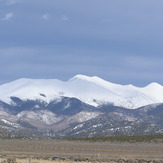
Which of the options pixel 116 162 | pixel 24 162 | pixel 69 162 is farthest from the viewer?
pixel 116 162

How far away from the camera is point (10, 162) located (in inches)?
2088

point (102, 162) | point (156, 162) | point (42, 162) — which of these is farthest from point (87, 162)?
point (156, 162)

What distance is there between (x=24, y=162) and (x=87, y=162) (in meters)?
10.0

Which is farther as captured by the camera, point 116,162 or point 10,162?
point 116,162

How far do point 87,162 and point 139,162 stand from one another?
8.28m

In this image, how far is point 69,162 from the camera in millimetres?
61000

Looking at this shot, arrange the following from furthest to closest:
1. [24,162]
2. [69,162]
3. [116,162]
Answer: [116,162], [69,162], [24,162]

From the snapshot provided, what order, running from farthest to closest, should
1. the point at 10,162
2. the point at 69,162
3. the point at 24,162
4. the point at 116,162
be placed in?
the point at 116,162
the point at 69,162
the point at 24,162
the point at 10,162

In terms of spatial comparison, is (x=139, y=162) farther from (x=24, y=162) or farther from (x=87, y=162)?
(x=24, y=162)

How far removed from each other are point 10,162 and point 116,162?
59.9 feet

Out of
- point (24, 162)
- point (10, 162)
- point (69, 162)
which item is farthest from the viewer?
point (69, 162)

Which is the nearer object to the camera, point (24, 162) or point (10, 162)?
point (10, 162)

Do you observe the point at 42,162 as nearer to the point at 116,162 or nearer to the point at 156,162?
the point at 116,162

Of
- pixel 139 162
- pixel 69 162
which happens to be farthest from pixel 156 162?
pixel 69 162
